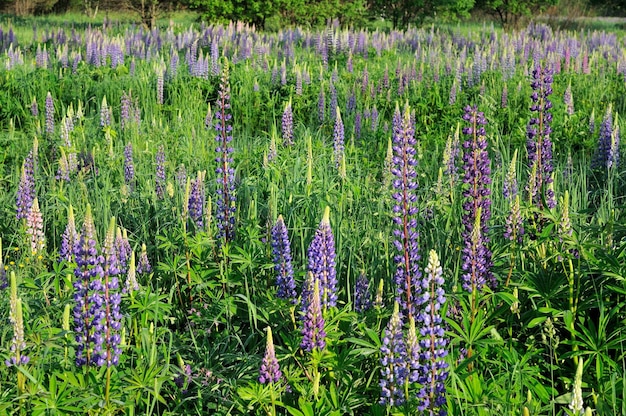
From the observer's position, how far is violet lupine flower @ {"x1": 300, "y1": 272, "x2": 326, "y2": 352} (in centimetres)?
268

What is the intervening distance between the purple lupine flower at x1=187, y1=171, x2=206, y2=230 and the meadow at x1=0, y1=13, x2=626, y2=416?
0.02m

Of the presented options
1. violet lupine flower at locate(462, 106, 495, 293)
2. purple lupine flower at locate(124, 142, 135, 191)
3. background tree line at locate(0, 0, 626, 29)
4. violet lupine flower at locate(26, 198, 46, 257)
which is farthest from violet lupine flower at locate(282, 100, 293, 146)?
background tree line at locate(0, 0, 626, 29)

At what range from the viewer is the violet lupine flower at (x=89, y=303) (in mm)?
2684

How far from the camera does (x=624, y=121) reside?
6809 mm

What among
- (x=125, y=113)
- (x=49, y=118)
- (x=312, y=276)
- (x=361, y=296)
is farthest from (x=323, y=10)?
(x=312, y=276)

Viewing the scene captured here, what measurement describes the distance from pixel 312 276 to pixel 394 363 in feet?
1.50

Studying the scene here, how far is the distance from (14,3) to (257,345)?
1599 inches

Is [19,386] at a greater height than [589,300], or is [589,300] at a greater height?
[589,300]

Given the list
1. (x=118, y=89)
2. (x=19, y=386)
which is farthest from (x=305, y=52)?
(x=19, y=386)

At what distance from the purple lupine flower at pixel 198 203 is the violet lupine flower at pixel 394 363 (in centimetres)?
162

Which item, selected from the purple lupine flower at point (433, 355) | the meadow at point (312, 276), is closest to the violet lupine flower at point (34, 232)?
the meadow at point (312, 276)

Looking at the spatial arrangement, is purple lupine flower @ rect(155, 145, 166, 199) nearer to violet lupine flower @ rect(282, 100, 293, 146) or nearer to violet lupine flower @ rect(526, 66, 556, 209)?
violet lupine flower @ rect(282, 100, 293, 146)

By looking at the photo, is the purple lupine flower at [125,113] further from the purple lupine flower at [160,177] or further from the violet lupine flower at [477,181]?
the violet lupine flower at [477,181]

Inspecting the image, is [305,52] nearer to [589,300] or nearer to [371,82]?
[371,82]
